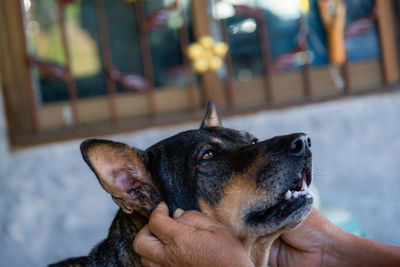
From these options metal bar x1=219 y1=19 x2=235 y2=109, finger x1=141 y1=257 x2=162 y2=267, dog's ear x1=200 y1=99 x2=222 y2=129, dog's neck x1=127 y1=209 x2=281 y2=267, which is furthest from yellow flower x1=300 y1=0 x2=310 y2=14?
finger x1=141 y1=257 x2=162 y2=267

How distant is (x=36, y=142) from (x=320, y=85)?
324 cm

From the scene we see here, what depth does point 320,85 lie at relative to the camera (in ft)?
17.2

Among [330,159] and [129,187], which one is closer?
[129,187]

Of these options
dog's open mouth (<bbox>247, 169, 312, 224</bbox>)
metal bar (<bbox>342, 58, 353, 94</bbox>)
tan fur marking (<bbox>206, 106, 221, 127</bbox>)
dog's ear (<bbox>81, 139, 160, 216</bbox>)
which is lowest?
dog's open mouth (<bbox>247, 169, 312, 224</bbox>)

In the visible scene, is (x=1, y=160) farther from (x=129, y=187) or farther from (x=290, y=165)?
(x=290, y=165)

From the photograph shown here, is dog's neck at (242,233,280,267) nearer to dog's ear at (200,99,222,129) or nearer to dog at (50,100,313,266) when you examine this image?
dog at (50,100,313,266)

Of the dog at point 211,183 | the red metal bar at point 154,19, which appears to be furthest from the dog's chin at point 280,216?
the red metal bar at point 154,19

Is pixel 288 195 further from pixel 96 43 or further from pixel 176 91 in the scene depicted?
pixel 96 43

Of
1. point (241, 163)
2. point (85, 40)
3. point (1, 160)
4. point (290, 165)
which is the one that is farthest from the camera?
point (85, 40)

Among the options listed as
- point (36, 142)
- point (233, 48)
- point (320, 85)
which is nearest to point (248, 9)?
point (233, 48)

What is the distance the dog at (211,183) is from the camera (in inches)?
85.4

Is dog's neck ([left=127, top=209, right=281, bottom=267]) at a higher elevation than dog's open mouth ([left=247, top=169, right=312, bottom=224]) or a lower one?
lower

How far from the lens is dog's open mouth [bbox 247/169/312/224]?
2168mm

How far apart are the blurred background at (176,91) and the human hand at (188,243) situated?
280 cm
